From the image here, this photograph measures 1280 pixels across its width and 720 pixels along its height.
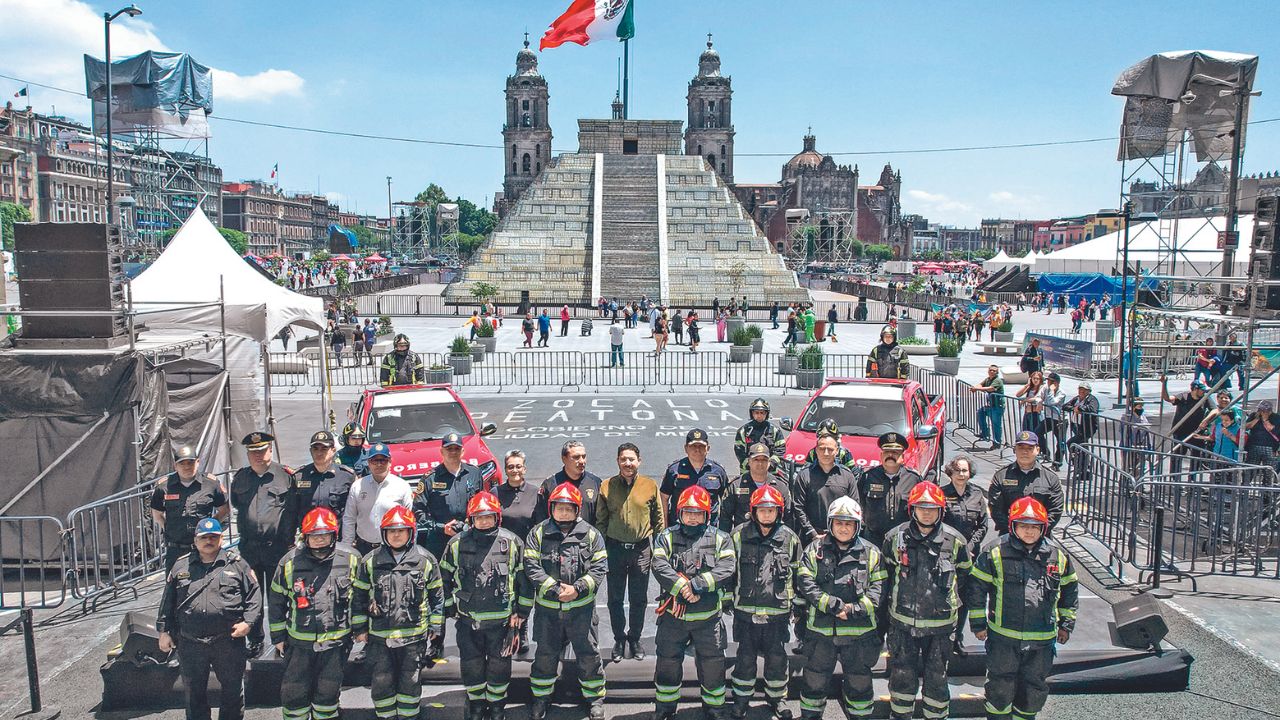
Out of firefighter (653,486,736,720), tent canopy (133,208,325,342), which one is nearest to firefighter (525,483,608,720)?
firefighter (653,486,736,720)

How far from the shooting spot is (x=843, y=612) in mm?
6094

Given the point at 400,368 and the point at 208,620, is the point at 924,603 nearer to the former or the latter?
the point at 208,620

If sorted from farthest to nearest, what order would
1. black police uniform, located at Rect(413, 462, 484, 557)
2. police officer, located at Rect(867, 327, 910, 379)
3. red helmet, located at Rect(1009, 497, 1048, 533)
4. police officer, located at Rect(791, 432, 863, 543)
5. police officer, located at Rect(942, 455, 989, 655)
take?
police officer, located at Rect(867, 327, 910, 379)
police officer, located at Rect(791, 432, 863, 543)
black police uniform, located at Rect(413, 462, 484, 557)
police officer, located at Rect(942, 455, 989, 655)
red helmet, located at Rect(1009, 497, 1048, 533)

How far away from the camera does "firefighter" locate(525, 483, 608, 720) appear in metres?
6.50

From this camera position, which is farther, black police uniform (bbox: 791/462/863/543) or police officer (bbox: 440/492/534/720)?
black police uniform (bbox: 791/462/863/543)

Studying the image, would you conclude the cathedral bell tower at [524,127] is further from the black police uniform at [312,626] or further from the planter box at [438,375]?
the black police uniform at [312,626]

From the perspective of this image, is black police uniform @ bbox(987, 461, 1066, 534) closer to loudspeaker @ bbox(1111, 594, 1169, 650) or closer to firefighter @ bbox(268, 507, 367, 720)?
loudspeaker @ bbox(1111, 594, 1169, 650)

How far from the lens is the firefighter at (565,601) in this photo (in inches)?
256

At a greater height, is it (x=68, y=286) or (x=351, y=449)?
(x=68, y=286)

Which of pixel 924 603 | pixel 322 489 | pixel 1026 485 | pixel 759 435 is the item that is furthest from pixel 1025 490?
pixel 322 489

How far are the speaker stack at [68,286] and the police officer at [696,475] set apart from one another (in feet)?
22.4

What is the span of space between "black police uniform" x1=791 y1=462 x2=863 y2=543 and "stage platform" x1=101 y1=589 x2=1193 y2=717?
4.62 ft

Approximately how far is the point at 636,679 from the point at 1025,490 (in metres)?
4.11

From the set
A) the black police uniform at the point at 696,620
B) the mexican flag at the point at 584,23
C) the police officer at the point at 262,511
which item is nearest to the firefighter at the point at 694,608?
the black police uniform at the point at 696,620
